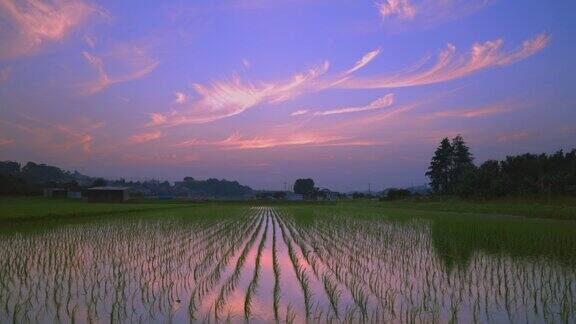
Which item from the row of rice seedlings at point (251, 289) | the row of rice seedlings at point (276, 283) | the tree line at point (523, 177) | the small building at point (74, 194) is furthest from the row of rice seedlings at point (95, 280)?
the small building at point (74, 194)

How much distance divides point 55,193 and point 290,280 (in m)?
60.6

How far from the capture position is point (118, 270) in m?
8.09

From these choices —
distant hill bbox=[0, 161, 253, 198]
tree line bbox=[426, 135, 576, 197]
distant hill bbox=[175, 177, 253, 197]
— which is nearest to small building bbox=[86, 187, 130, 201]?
distant hill bbox=[0, 161, 253, 198]

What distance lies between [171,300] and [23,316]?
5.15ft

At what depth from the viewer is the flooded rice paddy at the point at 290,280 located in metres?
5.33

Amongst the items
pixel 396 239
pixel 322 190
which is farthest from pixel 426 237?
pixel 322 190

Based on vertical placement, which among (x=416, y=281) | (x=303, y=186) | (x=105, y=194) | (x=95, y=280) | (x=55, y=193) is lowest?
(x=416, y=281)

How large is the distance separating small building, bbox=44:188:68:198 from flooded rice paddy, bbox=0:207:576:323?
50.4 metres

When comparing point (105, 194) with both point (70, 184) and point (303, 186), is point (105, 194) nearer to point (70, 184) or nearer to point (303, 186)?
point (70, 184)

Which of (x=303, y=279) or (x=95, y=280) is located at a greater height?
(x=95, y=280)

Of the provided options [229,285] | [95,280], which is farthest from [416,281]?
[95,280]

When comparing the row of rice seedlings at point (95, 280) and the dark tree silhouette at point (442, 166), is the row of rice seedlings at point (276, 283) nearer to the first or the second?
the row of rice seedlings at point (95, 280)

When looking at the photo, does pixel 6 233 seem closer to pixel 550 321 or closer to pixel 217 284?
pixel 217 284

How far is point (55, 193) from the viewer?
60.8 metres
